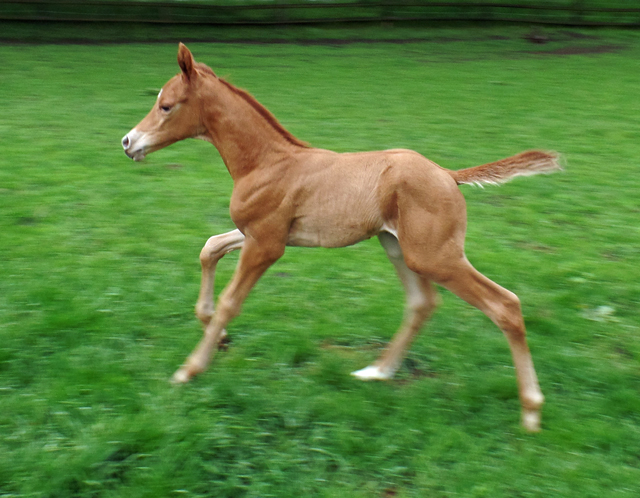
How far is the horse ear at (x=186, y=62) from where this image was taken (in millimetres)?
3406

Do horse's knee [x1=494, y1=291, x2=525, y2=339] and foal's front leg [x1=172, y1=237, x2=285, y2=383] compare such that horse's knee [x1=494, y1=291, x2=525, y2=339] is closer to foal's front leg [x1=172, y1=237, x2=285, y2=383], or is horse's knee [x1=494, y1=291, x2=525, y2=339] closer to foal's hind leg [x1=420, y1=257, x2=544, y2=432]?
foal's hind leg [x1=420, y1=257, x2=544, y2=432]

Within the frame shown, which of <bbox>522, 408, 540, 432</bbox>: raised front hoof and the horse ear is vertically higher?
the horse ear

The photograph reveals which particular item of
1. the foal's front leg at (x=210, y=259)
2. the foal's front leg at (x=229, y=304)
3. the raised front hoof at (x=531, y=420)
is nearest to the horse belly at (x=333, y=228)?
the foal's front leg at (x=229, y=304)

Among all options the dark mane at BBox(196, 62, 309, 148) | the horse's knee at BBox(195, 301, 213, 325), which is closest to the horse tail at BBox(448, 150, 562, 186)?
the dark mane at BBox(196, 62, 309, 148)

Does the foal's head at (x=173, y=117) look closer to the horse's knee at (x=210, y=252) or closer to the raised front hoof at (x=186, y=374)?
the horse's knee at (x=210, y=252)

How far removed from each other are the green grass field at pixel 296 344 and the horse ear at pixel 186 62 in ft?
5.03

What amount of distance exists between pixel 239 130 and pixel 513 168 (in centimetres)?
144

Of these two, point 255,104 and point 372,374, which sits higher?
point 255,104

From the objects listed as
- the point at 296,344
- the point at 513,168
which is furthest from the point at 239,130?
the point at 513,168

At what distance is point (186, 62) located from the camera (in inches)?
136

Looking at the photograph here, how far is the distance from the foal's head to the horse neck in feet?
0.21

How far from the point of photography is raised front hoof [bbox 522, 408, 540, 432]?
3.36 metres

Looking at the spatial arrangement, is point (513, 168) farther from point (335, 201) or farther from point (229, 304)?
point (229, 304)

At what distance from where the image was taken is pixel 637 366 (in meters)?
3.95
